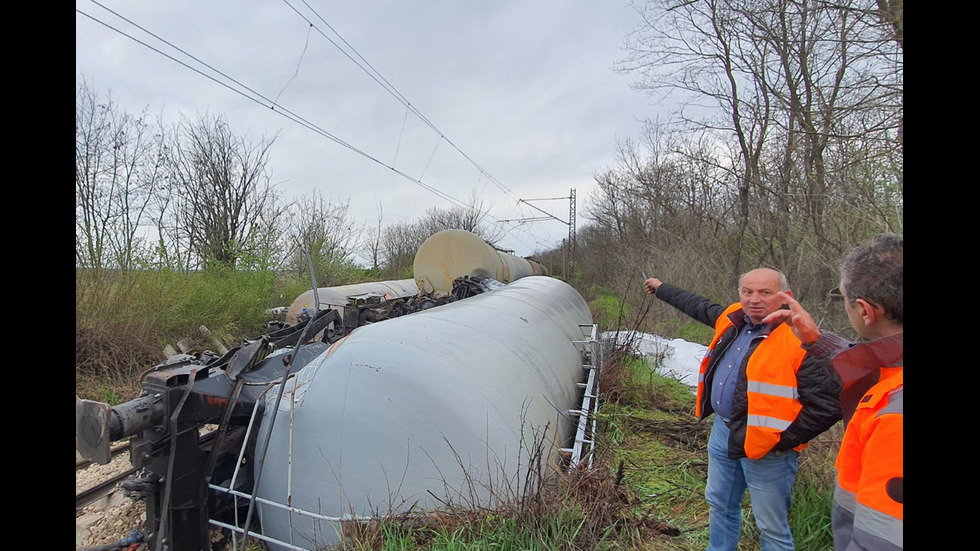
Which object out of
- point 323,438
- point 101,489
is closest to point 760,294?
point 323,438

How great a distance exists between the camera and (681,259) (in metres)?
13.1

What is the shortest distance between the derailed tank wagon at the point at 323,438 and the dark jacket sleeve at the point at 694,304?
1.43 m

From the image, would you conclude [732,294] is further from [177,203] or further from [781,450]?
[177,203]

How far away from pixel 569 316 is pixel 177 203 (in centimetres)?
1923

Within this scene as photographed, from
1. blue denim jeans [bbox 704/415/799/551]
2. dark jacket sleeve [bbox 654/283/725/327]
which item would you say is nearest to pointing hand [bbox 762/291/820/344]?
blue denim jeans [bbox 704/415/799/551]

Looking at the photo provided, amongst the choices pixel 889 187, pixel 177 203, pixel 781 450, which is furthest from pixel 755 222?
pixel 177 203

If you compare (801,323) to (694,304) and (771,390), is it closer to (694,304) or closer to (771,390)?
(771,390)

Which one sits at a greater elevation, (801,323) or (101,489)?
(801,323)

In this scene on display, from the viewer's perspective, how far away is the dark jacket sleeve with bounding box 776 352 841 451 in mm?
2172

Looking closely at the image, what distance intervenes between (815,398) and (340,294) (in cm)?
1188

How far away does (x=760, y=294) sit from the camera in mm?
2426

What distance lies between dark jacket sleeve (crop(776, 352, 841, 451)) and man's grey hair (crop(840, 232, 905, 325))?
0.80 metres

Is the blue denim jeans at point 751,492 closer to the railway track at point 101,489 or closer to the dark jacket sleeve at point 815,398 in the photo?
the dark jacket sleeve at point 815,398

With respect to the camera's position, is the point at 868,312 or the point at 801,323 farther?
the point at 801,323
